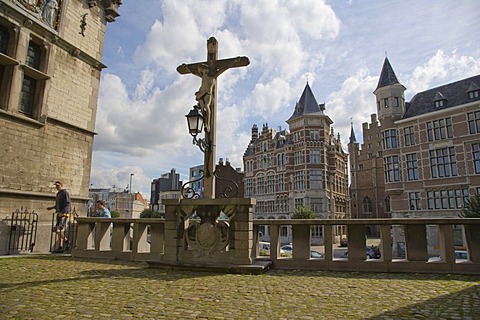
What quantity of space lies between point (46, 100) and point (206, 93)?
7615 millimetres

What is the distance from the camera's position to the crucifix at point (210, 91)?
7332mm

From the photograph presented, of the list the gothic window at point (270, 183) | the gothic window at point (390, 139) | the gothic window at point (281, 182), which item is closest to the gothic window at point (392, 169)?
the gothic window at point (390, 139)

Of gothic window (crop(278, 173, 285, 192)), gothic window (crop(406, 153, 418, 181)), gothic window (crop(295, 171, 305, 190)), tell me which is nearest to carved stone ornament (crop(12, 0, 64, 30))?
gothic window (crop(406, 153, 418, 181))

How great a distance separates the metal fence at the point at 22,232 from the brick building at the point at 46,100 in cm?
19

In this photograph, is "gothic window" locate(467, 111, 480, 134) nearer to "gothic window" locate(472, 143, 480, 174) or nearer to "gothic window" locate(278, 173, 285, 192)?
"gothic window" locate(472, 143, 480, 174)

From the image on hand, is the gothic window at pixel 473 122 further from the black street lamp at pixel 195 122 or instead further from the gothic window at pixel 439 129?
the black street lamp at pixel 195 122

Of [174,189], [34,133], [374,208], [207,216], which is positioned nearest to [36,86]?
[34,133]

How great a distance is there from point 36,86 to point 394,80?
32.9 m

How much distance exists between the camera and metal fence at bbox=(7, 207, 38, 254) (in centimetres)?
982

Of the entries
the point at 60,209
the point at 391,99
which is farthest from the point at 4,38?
the point at 391,99

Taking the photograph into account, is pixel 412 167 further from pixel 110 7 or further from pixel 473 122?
pixel 110 7

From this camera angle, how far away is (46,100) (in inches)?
460

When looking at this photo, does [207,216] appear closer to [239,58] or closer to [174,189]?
[239,58]

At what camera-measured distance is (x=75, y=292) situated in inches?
184
